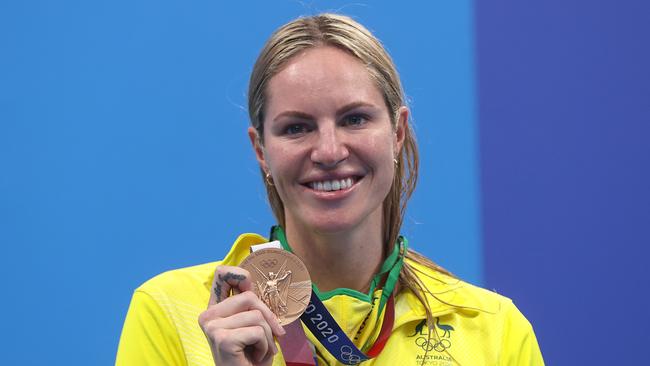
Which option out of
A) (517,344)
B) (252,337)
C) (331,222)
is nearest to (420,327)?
(517,344)

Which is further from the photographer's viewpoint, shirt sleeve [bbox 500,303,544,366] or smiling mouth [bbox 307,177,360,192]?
shirt sleeve [bbox 500,303,544,366]

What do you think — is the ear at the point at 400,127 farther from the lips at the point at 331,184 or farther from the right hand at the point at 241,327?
the right hand at the point at 241,327

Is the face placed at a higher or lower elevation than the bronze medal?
higher

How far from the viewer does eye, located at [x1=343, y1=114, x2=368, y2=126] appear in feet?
5.87

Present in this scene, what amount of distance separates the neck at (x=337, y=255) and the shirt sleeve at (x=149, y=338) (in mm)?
289

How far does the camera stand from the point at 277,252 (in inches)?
65.6

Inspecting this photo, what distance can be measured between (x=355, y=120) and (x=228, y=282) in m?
0.42

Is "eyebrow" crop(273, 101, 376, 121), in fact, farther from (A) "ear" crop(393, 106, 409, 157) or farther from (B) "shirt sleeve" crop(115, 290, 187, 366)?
(B) "shirt sleeve" crop(115, 290, 187, 366)

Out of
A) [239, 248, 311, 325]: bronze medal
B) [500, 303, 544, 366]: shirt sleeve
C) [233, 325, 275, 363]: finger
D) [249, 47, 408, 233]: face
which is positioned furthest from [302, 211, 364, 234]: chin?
[500, 303, 544, 366]: shirt sleeve

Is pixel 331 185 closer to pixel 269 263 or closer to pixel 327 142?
pixel 327 142

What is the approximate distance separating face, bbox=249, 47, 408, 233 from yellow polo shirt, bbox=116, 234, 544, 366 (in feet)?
0.58

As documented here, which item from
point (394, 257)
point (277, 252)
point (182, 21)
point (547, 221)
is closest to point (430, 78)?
point (547, 221)

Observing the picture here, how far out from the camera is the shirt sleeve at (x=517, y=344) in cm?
191

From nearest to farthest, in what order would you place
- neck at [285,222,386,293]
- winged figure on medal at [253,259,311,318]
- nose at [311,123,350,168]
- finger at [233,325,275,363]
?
finger at [233,325,275,363], winged figure on medal at [253,259,311,318], nose at [311,123,350,168], neck at [285,222,386,293]
